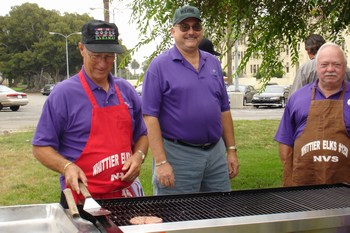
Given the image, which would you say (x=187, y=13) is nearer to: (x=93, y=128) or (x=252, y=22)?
(x=93, y=128)

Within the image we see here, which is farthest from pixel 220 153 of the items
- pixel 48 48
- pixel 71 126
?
pixel 48 48

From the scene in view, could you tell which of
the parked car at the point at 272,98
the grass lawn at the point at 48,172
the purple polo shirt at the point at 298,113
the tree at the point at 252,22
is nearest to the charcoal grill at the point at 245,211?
the purple polo shirt at the point at 298,113

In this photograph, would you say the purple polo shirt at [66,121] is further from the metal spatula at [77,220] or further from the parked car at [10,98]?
the parked car at [10,98]

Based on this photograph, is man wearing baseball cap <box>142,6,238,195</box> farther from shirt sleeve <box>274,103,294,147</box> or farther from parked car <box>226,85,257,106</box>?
parked car <box>226,85,257,106</box>

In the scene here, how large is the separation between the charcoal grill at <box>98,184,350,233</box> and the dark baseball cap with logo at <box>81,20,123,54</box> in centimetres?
84

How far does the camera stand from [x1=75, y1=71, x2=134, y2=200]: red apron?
94.1 inches

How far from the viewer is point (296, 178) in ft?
9.78

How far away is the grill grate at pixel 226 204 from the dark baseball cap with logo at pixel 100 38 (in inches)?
33.1

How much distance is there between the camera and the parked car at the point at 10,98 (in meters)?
22.0

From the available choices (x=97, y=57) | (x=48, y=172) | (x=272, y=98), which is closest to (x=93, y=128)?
(x=97, y=57)

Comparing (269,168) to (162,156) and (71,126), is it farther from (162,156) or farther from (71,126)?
(71,126)

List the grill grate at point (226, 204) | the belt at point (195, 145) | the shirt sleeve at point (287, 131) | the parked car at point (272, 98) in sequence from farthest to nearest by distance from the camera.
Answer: the parked car at point (272, 98)
the belt at point (195, 145)
the shirt sleeve at point (287, 131)
the grill grate at point (226, 204)

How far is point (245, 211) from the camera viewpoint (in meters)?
1.85

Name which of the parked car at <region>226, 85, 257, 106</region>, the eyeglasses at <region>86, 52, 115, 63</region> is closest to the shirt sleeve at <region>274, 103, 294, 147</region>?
the eyeglasses at <region>86, 52, 115, 63</region>
